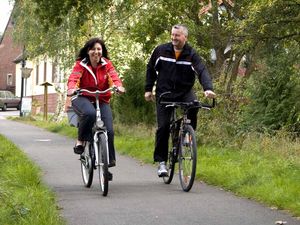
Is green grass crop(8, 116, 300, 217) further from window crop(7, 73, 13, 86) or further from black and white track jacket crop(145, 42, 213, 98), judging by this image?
window crop(7, 73, 13, 86)

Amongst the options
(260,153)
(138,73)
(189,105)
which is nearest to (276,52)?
(138,73)

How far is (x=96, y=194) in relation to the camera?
8266mm

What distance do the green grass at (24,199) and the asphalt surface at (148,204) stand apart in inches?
7.9

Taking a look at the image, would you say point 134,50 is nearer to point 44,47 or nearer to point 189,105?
point 44,47

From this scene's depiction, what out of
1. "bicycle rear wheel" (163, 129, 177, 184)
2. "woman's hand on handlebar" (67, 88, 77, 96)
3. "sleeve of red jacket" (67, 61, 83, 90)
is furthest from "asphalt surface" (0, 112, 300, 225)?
"sleeve of red jacket" (67, 61, 83, 90)

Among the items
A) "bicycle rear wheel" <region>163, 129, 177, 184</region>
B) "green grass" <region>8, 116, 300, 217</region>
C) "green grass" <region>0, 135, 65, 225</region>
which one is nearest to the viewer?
"green grass" <region>0, 135, 65, 225</region>

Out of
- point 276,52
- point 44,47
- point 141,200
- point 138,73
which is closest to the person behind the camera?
point 141,200

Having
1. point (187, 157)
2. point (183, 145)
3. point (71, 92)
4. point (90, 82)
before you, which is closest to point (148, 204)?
point (187, 157)

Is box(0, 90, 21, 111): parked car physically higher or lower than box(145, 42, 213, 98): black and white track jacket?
lower

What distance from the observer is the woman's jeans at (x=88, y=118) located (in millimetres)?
8461

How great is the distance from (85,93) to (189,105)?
129cm

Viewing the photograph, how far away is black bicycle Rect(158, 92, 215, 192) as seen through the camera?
8328mm

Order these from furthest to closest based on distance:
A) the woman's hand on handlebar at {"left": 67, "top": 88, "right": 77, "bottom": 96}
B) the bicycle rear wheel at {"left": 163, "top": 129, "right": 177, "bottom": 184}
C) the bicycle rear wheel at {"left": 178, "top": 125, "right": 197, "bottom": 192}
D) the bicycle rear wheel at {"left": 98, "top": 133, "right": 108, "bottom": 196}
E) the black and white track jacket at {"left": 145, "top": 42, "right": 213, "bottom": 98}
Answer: the bicycle rear wheel at {"left": 163, "top": 129, "right": 177, "bottom": 184}, the black and white track jacket at {"left": 145, "top": 42, "right": 213, "bottom": 98}, the woman's hand on handlebar at {"left": 67, "top": 88, "right": 77, "bottom": 96}, the bicycle rear wheel at {"left": 178, "top": 125, "right": 197, "bottom": 192}, the bicycle rear wheel at {"left": 98, "top": 133, "right": 108, "bottom": 196}

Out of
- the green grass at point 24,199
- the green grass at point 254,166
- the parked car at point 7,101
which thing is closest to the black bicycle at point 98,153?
the green grass at point 24,199
